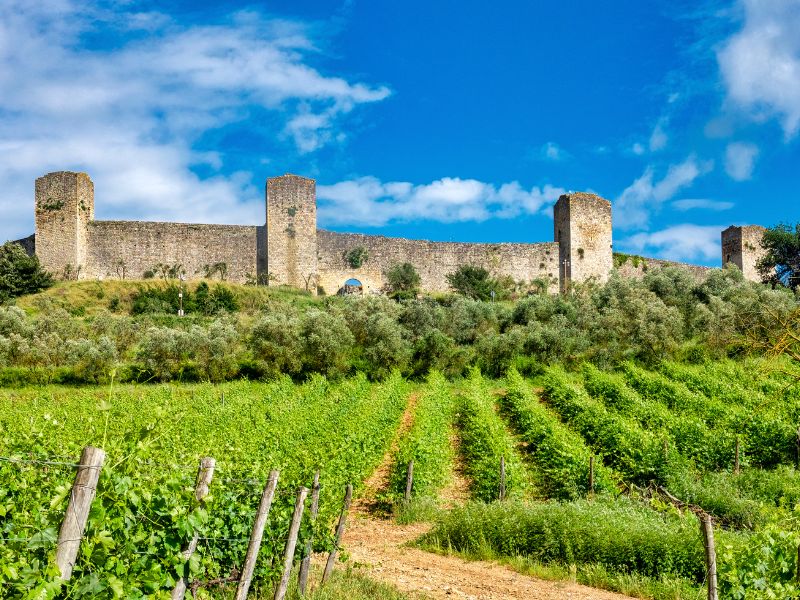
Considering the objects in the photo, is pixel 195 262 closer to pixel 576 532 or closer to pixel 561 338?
pixel 561 338

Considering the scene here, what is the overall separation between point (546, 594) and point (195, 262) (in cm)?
2901

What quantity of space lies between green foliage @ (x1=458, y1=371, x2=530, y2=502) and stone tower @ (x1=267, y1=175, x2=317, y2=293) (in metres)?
17.8

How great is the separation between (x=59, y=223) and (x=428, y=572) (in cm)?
2840

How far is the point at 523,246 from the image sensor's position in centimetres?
3719

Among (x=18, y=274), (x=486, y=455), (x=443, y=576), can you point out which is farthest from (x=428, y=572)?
(x=18, y=274)

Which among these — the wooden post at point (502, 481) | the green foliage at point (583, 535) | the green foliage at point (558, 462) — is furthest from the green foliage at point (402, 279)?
the green foliage at point (583, 535)

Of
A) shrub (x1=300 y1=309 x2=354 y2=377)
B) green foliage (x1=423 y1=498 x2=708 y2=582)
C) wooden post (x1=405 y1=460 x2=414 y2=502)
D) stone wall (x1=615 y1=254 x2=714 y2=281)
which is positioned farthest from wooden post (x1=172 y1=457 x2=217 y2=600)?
stone wall (x1=615 y1=254 x2=714 y2=281)

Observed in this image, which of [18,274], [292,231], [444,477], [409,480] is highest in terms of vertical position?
[292,231]

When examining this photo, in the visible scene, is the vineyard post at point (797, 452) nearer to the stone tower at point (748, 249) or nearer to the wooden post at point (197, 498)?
the wooden post at point (197, 498)

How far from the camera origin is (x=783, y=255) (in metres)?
34.8

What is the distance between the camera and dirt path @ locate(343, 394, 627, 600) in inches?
264

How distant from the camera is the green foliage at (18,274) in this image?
27812 millimetres

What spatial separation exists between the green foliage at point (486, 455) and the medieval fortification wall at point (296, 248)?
60.3ft

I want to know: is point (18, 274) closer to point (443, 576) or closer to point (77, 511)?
point (443, 576)
